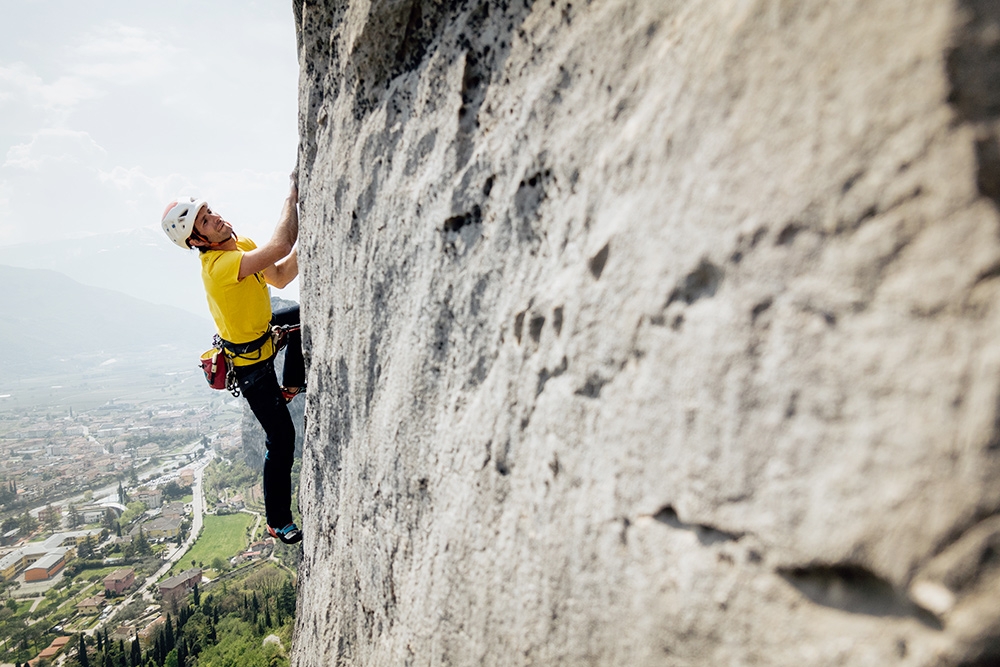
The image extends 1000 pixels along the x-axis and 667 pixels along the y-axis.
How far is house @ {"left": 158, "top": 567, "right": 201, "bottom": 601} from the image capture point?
4075cm

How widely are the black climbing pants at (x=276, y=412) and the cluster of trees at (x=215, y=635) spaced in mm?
27226

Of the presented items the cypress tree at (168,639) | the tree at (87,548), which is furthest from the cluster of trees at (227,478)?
the cypress tree at (168,639)

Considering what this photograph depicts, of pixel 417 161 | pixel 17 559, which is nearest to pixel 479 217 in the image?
pixel 417 161

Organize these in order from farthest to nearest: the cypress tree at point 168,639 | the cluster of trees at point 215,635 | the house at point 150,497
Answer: the house at point 150,497 → the cypress tree at point 168,639 → the cluster of trees at point 215,635

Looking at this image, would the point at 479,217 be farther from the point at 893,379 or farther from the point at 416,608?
the point at 416,608

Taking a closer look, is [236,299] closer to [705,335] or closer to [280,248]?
[280,248]

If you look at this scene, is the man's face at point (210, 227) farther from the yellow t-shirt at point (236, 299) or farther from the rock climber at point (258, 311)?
the yellow t-shirt at point (236, 299)

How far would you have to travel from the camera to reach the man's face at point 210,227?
4.64m

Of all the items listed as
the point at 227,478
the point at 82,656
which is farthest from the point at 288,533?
the point at 227,478

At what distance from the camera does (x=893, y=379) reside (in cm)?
123

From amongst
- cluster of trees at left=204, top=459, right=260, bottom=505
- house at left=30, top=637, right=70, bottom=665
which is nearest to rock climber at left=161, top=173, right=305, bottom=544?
house at left=30, top=637, right=70, bottom=665

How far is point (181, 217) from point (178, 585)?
49041mm

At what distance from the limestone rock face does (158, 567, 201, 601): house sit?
49.5 m

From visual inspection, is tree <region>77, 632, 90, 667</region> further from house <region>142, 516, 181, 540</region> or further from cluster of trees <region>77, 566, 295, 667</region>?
house <region>142, 516, 181, 540</region>
